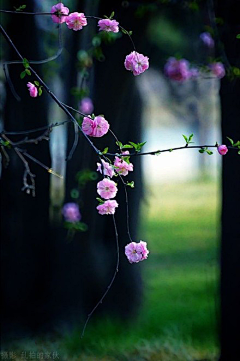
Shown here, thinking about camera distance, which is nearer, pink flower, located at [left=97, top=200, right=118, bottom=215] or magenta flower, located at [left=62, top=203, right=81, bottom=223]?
pink flower, located at [left=97, top=200, right=118, bottom=215]

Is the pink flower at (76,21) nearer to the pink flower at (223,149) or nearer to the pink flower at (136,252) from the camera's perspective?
the pink flower at (223,149)

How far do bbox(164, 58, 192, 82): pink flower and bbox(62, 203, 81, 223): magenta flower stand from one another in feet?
3.48

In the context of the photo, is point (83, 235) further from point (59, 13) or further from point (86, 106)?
point (59, 13)

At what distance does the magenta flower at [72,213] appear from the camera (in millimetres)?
3841

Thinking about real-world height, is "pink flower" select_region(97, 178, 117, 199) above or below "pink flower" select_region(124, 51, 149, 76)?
below

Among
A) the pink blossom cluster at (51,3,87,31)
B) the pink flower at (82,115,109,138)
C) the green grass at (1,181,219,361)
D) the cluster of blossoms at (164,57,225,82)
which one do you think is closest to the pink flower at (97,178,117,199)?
the pink flower at (82,115,109,138)

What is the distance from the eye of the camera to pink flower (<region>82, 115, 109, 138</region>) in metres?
2.13

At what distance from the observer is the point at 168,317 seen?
16.5 ft

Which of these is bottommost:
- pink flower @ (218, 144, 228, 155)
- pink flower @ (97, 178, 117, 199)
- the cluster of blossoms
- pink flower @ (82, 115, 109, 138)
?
pink flower @ (97, 178, 117, 199)

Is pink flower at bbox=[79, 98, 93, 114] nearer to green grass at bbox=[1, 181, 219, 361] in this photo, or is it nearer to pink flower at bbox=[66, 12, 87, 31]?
green grass at bbox=[1, 181, 219, 361]

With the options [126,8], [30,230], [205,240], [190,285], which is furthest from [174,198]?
[126,8]

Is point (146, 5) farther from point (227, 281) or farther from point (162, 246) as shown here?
point (162, 246)

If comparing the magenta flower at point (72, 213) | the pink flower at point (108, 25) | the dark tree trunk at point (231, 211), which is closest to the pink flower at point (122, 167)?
the pink flower at point (108, 25)

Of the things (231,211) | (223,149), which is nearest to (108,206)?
(223,149)
